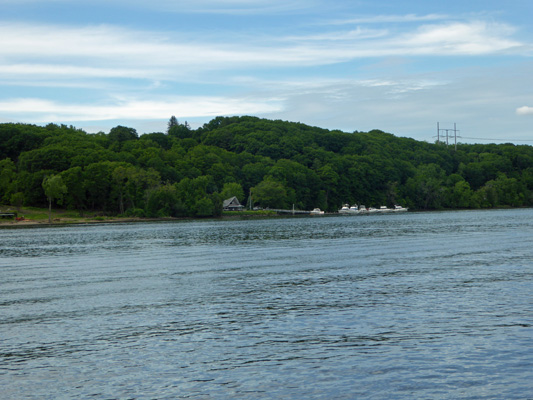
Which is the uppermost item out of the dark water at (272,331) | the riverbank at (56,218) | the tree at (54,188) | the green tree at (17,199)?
the tree at (54,188)

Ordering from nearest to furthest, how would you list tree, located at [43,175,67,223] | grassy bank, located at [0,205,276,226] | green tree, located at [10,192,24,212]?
grassy bank, located at [0,205,276,226]
tree, located at [43,175,67,223]
green tree, located at [10,192,24,212]

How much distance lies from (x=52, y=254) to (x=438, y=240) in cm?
4652

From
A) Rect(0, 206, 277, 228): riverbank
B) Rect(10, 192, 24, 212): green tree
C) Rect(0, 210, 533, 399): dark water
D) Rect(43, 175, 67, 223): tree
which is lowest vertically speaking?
Rect(0, 210, 533, 399): dark water

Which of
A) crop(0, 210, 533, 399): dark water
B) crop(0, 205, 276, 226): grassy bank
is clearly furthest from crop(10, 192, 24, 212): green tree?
crop(0, 210, 533, 399): dark water

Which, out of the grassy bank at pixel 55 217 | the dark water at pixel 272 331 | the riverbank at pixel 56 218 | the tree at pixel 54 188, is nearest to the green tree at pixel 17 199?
the grassy bank at pixel 55 217

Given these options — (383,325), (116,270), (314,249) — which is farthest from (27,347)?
(314,249)

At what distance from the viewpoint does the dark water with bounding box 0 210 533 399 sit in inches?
688

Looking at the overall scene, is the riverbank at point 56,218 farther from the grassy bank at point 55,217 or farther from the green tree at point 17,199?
the green tree at point 17,199

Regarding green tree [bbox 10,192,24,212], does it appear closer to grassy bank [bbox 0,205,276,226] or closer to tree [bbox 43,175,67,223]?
grassy bank [bbox 0,205,276,226]

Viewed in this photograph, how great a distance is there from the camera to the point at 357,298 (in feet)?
103

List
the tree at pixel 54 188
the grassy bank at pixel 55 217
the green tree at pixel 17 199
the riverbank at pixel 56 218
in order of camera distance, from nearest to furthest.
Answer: the riverbank at pixel 56 218, the grassy bank at pixel 55 217, the tree at pixel 54 188, the green tree at pixel 17 199

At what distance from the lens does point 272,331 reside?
24125 millimetres

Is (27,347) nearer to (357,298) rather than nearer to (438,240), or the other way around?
(357,298)

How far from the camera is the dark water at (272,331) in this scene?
1748 centimetres
